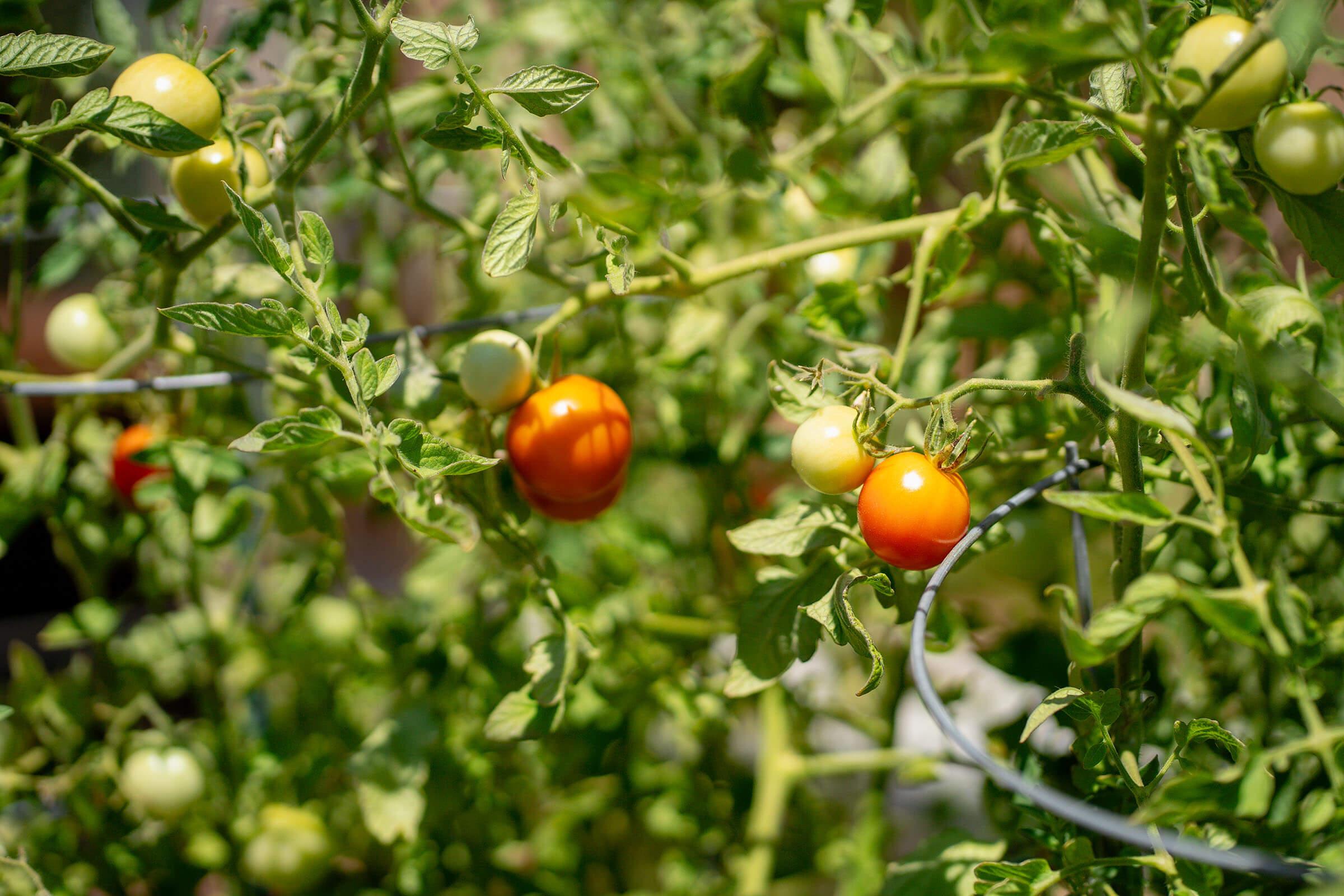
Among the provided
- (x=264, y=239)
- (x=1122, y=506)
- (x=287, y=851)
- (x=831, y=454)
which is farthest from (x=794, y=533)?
(x=287, y=851)

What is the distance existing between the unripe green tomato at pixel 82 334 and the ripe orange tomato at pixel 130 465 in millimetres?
61

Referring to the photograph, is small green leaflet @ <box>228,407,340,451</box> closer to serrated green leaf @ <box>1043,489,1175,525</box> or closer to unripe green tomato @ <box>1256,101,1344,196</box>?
serrated green leaf @ <box>1043,489,1175,525</box>

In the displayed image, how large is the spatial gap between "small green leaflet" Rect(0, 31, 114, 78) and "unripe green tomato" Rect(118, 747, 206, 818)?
0.48m

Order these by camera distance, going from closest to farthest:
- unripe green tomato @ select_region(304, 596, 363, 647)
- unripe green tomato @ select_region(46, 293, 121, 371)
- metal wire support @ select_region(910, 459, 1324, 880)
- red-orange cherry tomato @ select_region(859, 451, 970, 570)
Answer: metal wire support @ select_region(910, 459, 1324, 880) < red-orange cherry tomato @ select_region(859, 451, 970, 570) < unripe green tomato @ select_region(46, 293, 121, 371) < unripe green tomato @ select_region(304, 596, 363, 647)

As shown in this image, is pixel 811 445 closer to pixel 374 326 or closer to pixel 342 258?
pixel 374 326

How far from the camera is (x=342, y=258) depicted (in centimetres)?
133

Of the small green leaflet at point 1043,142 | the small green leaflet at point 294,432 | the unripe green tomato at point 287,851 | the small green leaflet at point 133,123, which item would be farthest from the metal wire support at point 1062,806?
the unripe green tomato at point 287,851

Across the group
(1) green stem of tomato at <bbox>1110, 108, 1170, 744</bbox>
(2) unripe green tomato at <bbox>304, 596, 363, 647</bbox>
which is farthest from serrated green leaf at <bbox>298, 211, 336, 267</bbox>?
(2) unripe green tomato at <bbox>304, 596, 363, 647</bbox>

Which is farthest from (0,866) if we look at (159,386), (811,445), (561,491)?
(811,445)

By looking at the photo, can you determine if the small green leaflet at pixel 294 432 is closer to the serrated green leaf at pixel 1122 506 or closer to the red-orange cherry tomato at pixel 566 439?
the red-orange cherry tomato at pixel 566 439

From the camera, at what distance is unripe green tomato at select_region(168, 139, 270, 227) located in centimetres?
49

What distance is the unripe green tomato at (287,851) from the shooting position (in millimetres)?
701

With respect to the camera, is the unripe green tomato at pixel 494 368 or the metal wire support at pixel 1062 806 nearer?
the metal wire support at pixel 1062 806

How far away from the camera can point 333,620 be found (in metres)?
0.86
